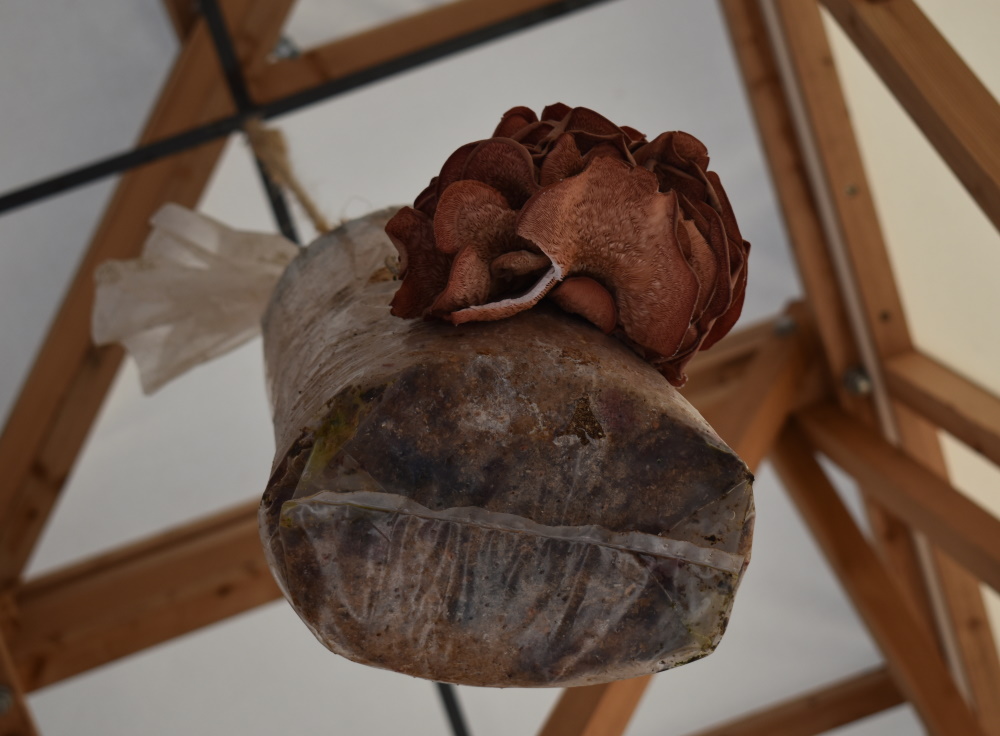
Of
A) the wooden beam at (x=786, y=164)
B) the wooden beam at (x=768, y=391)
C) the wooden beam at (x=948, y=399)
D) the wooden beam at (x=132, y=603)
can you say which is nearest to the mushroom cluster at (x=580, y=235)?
the wooden beam at (x=948, y=399)

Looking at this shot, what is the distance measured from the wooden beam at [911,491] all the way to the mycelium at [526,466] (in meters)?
1.22

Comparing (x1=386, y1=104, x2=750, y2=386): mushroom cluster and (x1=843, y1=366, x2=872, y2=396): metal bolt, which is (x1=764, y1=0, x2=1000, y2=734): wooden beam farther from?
(x1=386, y1=104, x2=750, y2=386): mushroom cluster

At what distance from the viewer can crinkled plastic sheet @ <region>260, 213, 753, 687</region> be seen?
721 mm

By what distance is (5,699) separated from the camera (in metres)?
2.13

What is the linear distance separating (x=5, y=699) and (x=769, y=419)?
6.32ft

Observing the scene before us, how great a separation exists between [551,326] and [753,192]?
185 cm

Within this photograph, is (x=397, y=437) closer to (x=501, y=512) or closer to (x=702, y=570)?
(x=501, y=512)

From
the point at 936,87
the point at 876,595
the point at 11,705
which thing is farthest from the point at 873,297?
the point at 11,705

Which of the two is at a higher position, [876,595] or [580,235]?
[580,235]

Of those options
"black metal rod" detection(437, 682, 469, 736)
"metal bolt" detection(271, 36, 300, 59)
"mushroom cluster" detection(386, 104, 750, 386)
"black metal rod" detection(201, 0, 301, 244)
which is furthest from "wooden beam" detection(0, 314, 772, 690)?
"mushroom cluster" detection(386, 104, 750, 386)

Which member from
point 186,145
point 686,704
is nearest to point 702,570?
point 186,145

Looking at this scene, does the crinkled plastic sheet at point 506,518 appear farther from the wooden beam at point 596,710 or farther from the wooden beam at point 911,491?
the wooden beam at point 911,491

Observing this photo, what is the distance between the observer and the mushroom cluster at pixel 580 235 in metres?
0.76

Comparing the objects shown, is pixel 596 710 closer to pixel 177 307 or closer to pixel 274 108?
pixel 177 307
